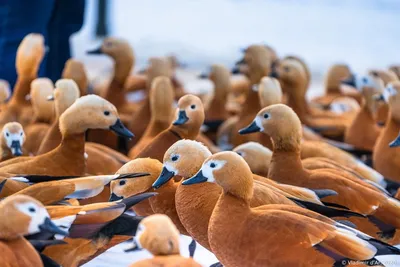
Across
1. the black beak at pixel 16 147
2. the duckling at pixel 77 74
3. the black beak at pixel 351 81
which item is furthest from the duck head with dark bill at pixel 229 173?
the black beak at pixel 351 81

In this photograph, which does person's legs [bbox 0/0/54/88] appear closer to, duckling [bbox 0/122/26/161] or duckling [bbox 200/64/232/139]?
duckling [bbox 200/64/232/139]

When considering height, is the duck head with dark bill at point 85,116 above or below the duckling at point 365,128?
above

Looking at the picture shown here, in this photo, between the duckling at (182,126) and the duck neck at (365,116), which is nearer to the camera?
the duckling at (182,126)

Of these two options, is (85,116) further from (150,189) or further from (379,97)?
(379,97)

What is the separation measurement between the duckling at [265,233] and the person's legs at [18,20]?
146 inches

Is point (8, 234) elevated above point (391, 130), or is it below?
above

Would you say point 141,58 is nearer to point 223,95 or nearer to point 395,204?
point 223,95

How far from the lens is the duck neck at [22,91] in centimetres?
645

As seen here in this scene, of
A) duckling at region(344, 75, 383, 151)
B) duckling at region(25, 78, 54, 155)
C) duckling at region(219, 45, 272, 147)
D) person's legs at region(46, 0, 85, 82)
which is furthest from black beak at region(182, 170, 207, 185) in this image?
person's legs at region(46, 0, 85, 82)

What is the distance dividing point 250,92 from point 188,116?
1723 mm

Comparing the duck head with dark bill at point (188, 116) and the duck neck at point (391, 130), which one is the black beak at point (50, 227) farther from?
the duck neck at point (391, 130)

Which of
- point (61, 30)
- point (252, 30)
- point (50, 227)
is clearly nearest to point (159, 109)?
point (61, 30)

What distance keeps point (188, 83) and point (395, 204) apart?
6373mm

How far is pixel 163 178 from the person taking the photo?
416 cm
